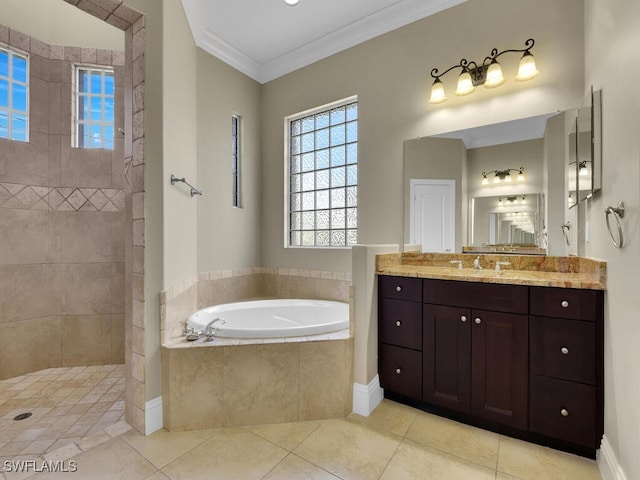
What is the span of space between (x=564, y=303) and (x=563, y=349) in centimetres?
23

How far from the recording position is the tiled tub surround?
1.79m

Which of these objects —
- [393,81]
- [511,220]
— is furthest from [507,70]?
[511,220]

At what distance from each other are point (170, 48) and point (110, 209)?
1.49 m

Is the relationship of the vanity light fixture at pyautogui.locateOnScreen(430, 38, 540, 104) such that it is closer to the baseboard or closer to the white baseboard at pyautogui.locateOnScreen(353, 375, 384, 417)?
the white baseboard at pyautogui.locateOnScreen(353, 375, 384, 417)

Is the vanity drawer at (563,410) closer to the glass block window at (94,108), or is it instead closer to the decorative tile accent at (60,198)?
the decorative tile accent at (60,198)

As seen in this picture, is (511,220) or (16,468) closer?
(16,468)

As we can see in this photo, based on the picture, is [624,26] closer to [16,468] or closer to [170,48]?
[170,48]

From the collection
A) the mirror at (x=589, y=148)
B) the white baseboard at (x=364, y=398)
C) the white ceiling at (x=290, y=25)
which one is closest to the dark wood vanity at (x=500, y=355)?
the white baseboard at (x=364, y=398)

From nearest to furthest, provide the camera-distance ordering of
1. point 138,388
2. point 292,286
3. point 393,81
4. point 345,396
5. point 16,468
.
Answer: point 16,468
point 138,388
point 345,396
point 393,81
point 292,286

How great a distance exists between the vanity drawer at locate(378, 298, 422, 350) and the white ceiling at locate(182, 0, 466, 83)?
226cm

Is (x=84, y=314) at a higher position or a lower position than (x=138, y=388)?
higher

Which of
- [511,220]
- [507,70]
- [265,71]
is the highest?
[265,71]

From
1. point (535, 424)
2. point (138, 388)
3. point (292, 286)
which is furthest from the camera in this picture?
point (292, 286)

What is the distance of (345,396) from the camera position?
192cm
